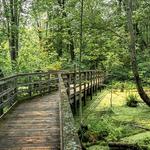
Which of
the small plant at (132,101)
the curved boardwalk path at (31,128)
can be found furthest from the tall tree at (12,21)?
the curved boardwalk path at (31,128)

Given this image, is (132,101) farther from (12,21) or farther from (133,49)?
(12,21)

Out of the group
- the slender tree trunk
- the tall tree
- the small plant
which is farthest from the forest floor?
the tall tree

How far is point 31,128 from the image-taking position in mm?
9070

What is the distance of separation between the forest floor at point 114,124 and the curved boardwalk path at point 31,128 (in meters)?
1.50

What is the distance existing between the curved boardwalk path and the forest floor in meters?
1.50

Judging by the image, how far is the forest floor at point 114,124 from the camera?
11.0 m

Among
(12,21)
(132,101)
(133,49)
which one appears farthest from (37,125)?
(12,21)

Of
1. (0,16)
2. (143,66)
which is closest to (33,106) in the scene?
(0,16)

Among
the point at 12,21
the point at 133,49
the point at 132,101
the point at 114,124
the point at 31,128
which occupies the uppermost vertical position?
the point at 12,21

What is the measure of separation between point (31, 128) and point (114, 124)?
5.28 meters

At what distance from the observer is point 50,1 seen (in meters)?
30.9

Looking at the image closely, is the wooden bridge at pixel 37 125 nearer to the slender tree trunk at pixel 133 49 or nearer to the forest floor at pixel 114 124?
the forest floor at pixel 114 124

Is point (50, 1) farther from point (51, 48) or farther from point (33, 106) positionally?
point (33, 106)

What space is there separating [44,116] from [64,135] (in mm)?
5105
